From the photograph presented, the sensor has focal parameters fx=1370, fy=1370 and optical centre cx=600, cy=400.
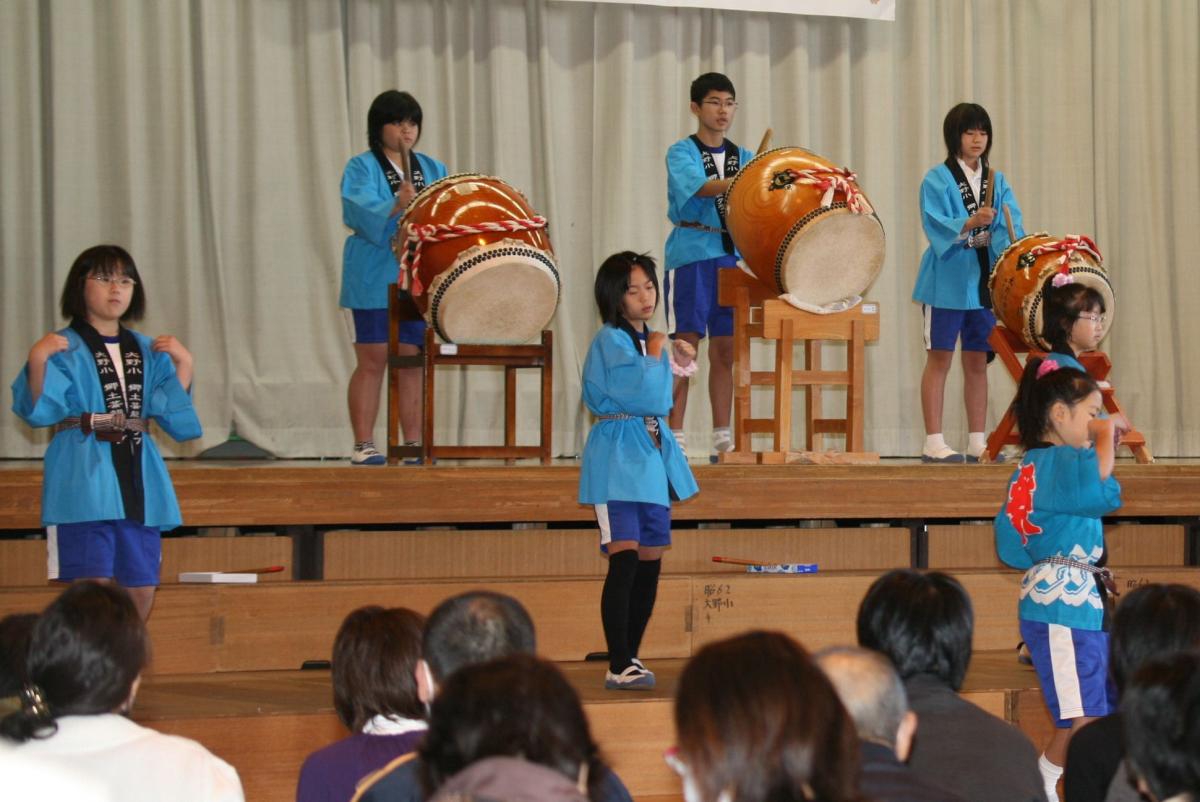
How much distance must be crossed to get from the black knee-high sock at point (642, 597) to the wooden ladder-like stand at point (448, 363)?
1090mm

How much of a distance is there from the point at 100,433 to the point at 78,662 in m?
1.82

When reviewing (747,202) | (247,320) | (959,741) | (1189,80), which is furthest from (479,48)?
(959,741)

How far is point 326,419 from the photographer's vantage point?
622cm

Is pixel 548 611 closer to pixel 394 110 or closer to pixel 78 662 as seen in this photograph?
pixel 394 110

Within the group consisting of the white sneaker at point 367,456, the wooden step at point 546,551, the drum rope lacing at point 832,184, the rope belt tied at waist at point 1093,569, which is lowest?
the wooden step at point 546,551

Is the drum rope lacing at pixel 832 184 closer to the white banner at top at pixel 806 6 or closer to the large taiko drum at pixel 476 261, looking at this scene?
the large taiko drum at pixel 476 261

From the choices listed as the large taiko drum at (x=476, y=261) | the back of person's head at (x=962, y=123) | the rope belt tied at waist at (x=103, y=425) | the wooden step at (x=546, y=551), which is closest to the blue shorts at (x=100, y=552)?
the rope belt tied at waist at (x=103, y=425)

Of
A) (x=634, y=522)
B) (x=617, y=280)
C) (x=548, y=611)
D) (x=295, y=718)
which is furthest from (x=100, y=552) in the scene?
(x=617, y=280)

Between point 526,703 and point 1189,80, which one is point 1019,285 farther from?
point 526,703

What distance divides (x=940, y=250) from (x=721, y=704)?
13.7ft

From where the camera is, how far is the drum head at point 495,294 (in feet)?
14.1

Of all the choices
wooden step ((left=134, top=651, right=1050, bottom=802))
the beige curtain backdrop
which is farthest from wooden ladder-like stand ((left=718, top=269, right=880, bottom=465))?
the beige curtain backdrop

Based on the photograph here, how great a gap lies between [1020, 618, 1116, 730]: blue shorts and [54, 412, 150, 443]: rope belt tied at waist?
225cm

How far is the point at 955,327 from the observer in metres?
5.29
